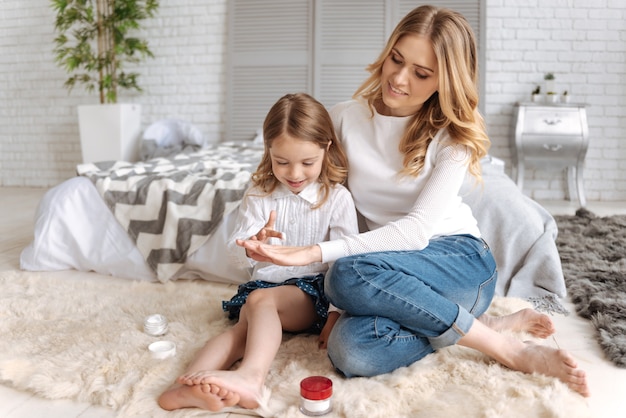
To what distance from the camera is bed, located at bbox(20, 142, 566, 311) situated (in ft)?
6.81

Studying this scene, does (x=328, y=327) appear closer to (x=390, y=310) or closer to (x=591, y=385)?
(x=390, y=310)

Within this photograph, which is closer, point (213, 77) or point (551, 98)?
point (551, 98)

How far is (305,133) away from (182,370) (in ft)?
2.06

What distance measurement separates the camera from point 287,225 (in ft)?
5.09

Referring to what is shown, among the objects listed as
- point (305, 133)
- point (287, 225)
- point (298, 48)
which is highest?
point (298, 48)

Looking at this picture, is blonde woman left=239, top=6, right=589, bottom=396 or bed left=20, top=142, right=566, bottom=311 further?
bed left=20, top=142, right=566, bottom=311

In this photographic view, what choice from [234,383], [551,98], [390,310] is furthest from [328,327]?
[551,98]

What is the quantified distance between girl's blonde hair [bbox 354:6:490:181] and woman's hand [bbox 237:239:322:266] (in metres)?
0.36

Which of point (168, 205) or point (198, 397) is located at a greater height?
point (168, 205)

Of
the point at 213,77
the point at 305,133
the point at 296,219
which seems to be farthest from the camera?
the point at 213,77

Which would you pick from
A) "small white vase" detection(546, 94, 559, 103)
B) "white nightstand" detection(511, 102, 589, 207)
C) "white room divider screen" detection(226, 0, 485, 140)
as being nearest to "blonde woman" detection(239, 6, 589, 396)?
"white nightstand" detection(511, 102, 589, 207)

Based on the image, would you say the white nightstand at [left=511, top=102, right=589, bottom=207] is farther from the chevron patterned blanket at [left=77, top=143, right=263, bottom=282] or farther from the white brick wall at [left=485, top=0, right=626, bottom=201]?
the chevron patterned blanket at [left=77, top=143, right=263, bottom=282]

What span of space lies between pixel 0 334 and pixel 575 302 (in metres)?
1.78

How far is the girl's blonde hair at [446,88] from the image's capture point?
137cm
